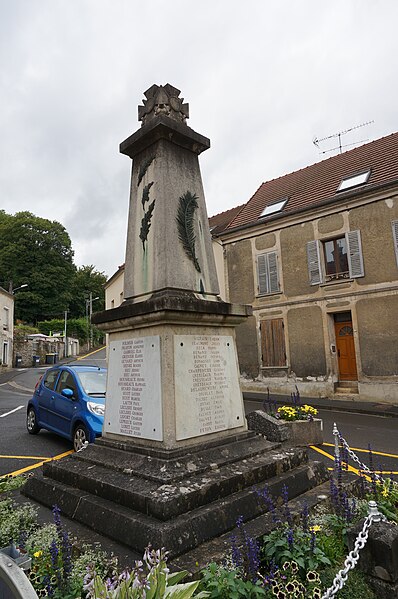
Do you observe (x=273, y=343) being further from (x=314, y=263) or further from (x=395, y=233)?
(x=395, y=233)

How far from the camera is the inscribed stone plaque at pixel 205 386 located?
3.47 meters

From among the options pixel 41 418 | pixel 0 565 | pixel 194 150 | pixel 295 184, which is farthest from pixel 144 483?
pixel 295 184

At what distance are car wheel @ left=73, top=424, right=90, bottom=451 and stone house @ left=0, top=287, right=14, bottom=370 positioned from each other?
26145 mm

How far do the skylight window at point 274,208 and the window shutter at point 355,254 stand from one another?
3.66 m

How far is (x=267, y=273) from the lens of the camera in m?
15.7

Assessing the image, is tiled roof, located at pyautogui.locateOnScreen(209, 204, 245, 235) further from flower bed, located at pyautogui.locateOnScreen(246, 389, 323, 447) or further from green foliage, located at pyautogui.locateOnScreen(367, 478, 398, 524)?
green foliage, located at pyautogui.locateOnScreen(367, 478, 398, 524)

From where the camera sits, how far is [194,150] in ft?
15.1

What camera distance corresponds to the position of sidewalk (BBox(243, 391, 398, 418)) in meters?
11.1

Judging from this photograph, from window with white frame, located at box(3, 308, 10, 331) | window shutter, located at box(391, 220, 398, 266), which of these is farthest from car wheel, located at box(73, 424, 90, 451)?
window with white frame, located at box(3, 308, 10, 331)

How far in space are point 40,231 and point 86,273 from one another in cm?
1663

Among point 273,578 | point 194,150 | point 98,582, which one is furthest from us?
point 194,150

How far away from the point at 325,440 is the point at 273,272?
8.83m

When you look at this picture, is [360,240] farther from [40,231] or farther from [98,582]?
[40,231]

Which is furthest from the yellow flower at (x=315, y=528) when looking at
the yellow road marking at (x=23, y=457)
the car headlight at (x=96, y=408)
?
the yellow road marking at (x=23, y=457)
